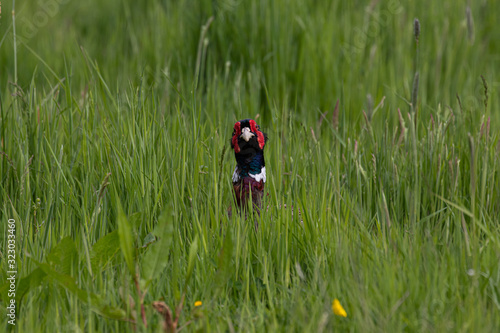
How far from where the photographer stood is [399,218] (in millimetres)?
2613

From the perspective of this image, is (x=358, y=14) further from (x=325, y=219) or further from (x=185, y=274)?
(x=185, y=274)

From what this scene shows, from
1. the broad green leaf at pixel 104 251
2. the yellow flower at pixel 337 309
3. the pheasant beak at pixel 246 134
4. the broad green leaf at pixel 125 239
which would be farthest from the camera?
the pheasant beak at pixel 246 134

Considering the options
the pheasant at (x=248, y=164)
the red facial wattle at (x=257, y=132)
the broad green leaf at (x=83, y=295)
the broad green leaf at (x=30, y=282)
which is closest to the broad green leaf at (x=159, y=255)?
the broad green leaf at (x=83, y=295)

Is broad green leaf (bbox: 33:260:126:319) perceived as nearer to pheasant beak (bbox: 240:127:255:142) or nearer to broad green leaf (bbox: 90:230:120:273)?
broad green leaf (bbox: 90:230:120:273)

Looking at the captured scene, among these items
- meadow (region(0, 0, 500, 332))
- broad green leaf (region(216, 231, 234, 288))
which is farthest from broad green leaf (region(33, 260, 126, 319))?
broad green leaf (region(216, 231, 234, 288))

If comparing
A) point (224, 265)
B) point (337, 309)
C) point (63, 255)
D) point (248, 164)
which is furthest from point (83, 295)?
point (248, 164)

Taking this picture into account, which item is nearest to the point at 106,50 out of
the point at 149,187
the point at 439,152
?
the point at 149,187

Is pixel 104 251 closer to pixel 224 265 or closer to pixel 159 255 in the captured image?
pixel 159 255

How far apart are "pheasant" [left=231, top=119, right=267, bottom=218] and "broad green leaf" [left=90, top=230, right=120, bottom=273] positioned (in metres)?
0.57

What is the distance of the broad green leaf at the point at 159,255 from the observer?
193cm

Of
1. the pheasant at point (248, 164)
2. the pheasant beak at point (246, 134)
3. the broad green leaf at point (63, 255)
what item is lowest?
the broad green leaf at point (63, 255)

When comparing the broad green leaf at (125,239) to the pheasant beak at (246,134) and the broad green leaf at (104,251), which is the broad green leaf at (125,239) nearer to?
the broad green leaf at (104,251)

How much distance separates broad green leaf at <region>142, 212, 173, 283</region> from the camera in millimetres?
1928

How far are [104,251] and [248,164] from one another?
73 cm
